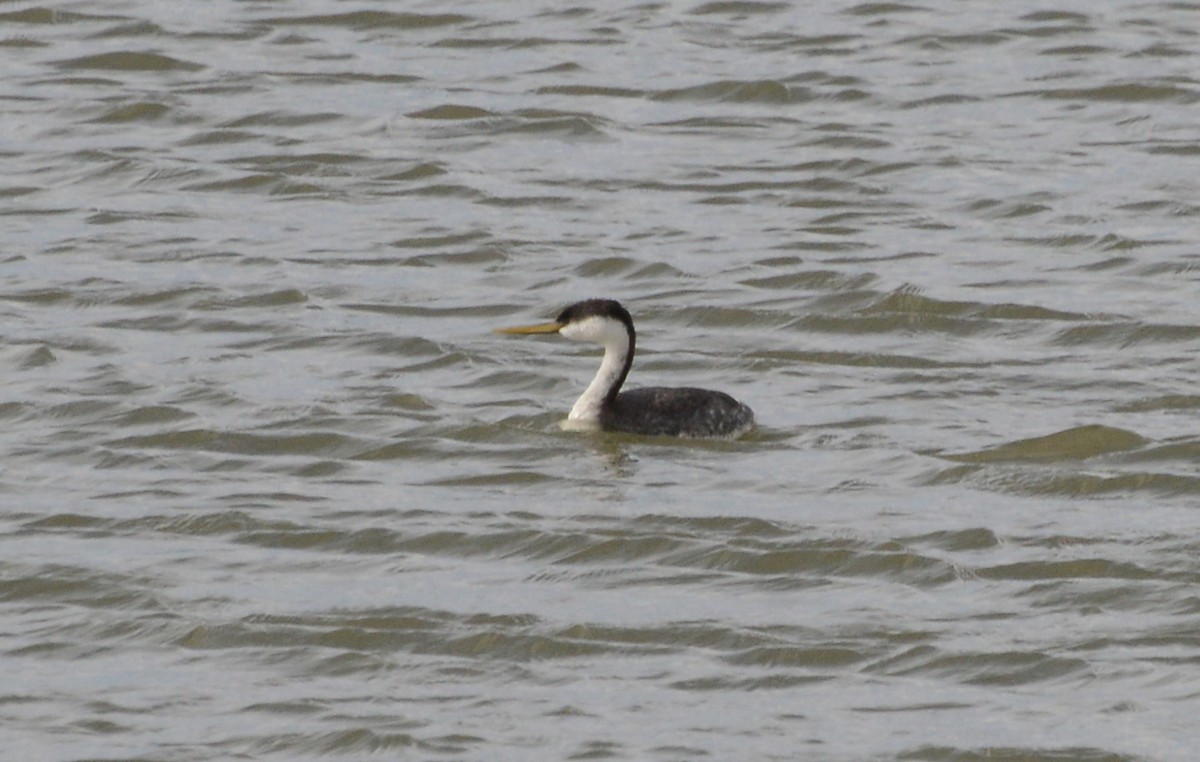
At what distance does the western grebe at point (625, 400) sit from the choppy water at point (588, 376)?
6.8 inches

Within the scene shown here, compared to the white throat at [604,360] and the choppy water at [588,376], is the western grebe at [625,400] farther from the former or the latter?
the choppy water at [588,376]

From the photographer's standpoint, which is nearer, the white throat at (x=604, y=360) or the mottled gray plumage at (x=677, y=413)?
the mottled gray plumage at (x=677, y=413)

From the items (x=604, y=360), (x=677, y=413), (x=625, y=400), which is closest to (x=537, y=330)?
(x=604, y=360)

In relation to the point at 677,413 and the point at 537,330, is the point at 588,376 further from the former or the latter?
the point at 677,413

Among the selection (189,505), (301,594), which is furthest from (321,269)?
(301,594)

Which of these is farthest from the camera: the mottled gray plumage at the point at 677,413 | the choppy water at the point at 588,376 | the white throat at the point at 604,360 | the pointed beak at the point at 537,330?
the pointed beak at the point at 537,330

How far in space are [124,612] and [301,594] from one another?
0.63 meters

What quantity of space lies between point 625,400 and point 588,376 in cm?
108

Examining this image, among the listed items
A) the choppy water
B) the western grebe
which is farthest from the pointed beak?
the choppy water

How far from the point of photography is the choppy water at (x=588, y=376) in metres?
9.00

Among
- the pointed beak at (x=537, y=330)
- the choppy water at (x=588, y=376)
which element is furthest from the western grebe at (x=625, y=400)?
the choppy water at (x=588, y=376)

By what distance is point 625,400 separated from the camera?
12.5 m

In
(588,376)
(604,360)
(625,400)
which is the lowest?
(588,376)

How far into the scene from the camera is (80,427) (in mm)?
12305
